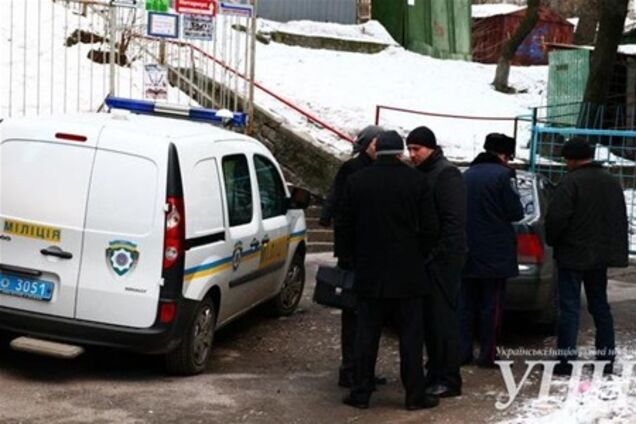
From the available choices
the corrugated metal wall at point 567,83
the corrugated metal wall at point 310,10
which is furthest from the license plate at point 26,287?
the corrugated metal wall at point 310,10

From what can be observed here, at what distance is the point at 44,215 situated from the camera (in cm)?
670

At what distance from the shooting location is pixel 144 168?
6.67 metres

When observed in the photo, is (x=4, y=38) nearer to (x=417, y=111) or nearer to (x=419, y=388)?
(x=417, y=111)

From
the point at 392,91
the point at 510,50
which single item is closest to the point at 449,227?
the point at 392,91

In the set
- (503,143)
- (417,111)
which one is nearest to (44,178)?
(503,143)

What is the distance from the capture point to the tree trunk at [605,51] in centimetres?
1808

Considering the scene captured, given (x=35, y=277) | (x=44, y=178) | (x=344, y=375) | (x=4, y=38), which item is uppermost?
(x=4, y=38)

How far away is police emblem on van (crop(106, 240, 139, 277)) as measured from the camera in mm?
6586

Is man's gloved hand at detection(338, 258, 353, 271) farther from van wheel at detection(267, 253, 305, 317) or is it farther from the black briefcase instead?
van wheel at detection(267, 253, 305, 317)

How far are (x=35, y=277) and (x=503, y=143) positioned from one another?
11.4ft

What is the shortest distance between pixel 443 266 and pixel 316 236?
6.51 meters

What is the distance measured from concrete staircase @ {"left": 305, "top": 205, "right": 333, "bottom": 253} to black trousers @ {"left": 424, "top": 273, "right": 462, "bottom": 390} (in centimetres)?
604

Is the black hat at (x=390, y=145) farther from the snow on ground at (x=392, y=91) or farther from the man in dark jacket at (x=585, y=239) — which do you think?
the snow on ground at (x=392, y=91)

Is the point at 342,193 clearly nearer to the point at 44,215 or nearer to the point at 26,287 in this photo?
the point at 44,215
